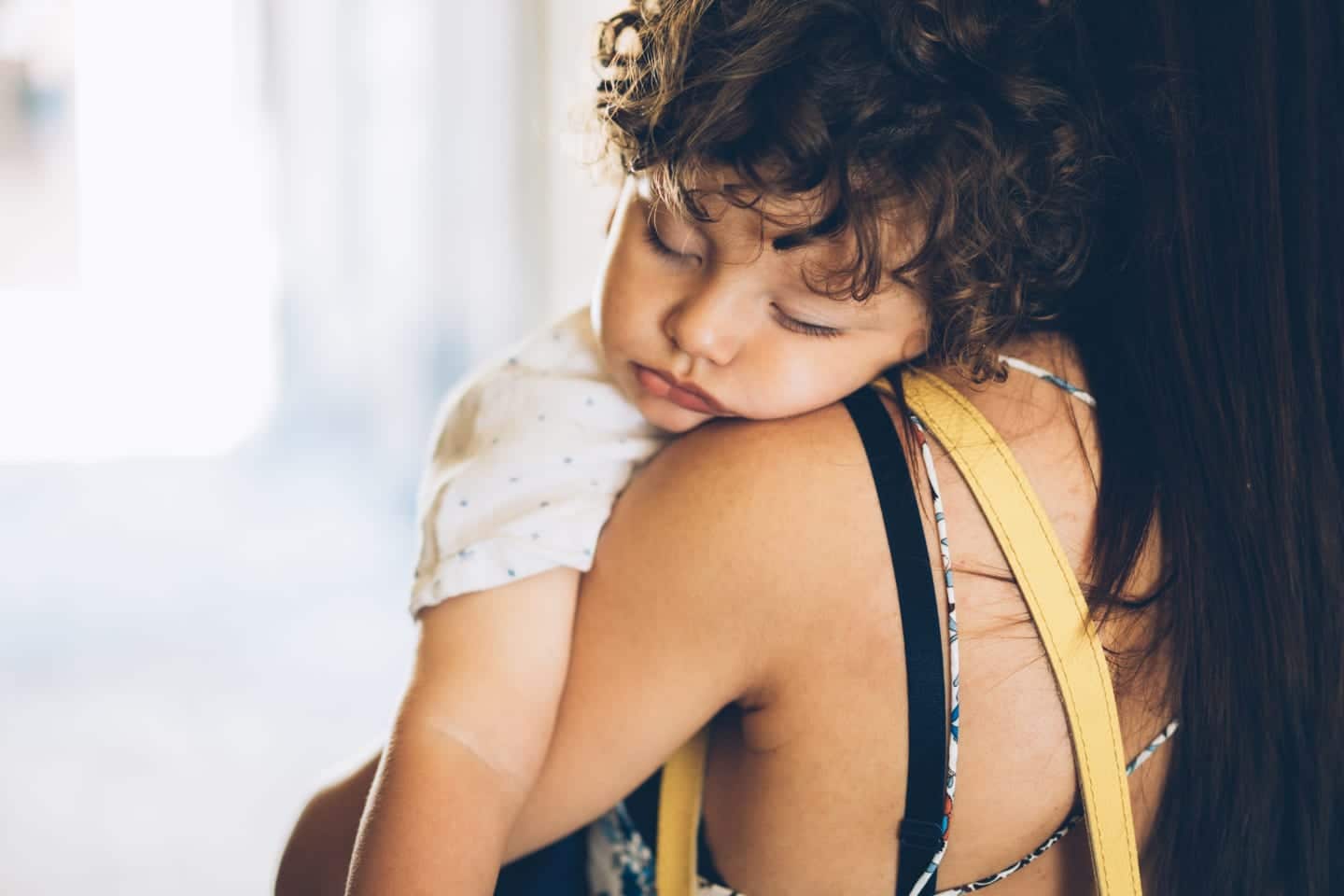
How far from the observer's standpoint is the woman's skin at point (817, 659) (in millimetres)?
659

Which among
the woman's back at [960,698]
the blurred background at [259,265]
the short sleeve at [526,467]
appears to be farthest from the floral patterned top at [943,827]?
the blurred background at [259,265]

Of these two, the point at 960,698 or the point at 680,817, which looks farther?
the point at 680,817

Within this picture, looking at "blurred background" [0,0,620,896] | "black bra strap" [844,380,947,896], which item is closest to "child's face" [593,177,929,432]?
"black bra strap" [844,380,947,896]

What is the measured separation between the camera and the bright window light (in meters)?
4.12

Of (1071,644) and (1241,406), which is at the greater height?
(1241,406)

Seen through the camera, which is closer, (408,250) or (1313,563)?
(1313,563)

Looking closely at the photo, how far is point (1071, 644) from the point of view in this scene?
0.65 meters

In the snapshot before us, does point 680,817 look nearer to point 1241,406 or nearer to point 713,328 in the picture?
point 713,328

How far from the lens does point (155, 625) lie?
129 inches

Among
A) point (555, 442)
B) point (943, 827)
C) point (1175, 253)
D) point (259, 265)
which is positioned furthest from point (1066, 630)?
point (259, 265)

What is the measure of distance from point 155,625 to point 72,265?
1.82 meters

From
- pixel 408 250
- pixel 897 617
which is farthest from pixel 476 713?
pixel 408 250

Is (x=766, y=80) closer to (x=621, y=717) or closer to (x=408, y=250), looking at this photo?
(x=621, y=717)

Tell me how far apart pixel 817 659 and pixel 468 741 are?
9.0 inches
